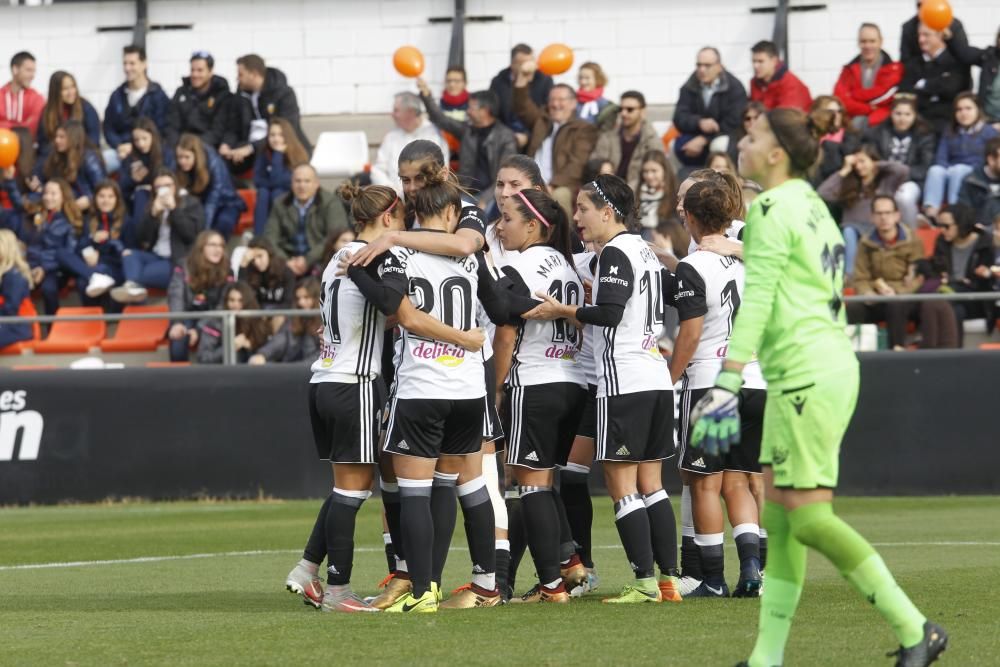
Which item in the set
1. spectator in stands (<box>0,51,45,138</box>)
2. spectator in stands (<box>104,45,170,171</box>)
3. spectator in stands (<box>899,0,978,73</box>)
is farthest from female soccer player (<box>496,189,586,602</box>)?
spectator in stands (<box>0,51,45,138</box>)

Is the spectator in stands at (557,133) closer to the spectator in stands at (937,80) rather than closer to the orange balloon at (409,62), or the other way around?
the orange balloon at (409,62)

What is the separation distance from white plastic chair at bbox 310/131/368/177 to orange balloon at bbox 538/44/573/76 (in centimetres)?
239

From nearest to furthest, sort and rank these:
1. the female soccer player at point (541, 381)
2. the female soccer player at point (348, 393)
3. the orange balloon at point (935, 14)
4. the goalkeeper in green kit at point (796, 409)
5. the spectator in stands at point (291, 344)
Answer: the goalkeeper in green kit at point (796, 409) < the female soccer player at point (348, 393) < the female soccer player at point (541, 381) < the spectator in stands at point (291, 344) < the orange balloon at point (935, 14)

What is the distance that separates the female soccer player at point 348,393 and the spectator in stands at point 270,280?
29.8 ft

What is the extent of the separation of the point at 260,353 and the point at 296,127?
4789 millimetres

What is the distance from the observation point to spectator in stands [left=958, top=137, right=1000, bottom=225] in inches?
658

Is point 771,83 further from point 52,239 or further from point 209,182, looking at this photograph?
point 52,239

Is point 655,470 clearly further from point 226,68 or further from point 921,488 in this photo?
point 226,68

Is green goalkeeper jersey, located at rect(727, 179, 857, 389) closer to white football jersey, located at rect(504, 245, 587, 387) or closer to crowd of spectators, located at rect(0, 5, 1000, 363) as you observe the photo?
white football jersey, located at rect(504, 245, 587, 387)

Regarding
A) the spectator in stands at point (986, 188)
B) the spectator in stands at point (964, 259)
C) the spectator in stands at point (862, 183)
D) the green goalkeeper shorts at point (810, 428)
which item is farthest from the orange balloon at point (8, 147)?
the green goalkeeper shorts at point (810, 428)

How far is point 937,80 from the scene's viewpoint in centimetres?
1845

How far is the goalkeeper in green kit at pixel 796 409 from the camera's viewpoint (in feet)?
18.2

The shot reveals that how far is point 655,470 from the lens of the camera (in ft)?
27.3

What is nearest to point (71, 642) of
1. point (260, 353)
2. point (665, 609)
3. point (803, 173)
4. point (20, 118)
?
point (665, 609)
